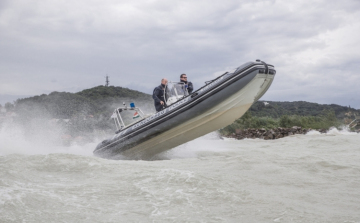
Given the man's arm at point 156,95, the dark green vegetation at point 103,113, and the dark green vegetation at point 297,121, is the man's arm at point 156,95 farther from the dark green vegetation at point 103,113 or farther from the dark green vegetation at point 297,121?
the dark green vegetation at point 297,121

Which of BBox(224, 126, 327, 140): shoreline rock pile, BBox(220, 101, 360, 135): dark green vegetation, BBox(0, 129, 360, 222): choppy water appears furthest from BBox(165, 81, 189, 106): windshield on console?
BBox(220, 101, 360, 135): dark green vegetation

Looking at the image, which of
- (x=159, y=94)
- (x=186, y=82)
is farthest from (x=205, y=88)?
(x=159, y=94)

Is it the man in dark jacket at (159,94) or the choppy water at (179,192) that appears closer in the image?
the choppy water at (179,192)

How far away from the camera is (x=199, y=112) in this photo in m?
6.05

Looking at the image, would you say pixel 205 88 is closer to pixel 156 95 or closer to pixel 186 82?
pixel 186 82

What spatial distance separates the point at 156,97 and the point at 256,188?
4102 mm

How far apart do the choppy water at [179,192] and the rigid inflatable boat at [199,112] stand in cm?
172

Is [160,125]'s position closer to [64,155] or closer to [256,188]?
[64,155]

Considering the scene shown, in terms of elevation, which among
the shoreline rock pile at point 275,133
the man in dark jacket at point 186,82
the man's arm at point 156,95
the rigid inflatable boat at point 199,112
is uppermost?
the man in dark jacket at point 186,82

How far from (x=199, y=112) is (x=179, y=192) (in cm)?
316

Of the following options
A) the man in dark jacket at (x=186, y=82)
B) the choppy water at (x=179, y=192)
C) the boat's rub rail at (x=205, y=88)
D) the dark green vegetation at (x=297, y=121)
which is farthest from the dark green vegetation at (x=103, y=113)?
the choppy water at (x=179, y=192)

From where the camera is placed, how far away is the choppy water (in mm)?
2447

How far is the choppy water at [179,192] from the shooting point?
245 cm

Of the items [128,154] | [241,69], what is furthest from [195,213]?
[128,154]
